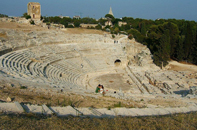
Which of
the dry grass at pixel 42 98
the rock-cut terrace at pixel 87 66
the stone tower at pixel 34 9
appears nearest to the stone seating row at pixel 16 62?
the rock-cut terrace at pixel 87 66

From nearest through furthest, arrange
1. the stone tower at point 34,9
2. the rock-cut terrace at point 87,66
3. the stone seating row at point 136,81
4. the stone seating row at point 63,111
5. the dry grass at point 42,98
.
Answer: the stone seating row at point 63,111, the dry grass at point 42,98, the rock-cut terrace at point 87,66, the stone seating row at point 136,81, the stone tower at point 34,9

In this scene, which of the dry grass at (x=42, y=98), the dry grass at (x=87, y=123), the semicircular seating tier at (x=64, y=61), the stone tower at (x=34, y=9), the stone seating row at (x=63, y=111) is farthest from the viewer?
the stone tower at (x=34, y=9)

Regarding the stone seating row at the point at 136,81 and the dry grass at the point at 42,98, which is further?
the stone seating row at the point at 136,81

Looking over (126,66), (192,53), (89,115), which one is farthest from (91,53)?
(89,115)

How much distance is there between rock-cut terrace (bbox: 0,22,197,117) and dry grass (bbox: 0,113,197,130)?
5625 mm

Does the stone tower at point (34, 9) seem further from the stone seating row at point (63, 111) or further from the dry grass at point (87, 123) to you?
the dry grass at point (87, 123)

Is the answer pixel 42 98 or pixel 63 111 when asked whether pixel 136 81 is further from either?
pixel 63 111

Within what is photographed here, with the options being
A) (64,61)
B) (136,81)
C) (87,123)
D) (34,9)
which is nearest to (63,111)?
(87,123)

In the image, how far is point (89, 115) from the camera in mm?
6969

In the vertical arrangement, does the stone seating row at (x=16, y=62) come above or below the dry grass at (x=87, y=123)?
above

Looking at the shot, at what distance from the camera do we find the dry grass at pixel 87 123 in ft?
17.9

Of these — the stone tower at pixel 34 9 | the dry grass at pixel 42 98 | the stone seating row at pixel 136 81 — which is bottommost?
the stone seating row at pixel 136 81

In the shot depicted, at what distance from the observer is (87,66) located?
2402cm

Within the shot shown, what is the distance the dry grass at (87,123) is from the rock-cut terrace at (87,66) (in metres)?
5.62
